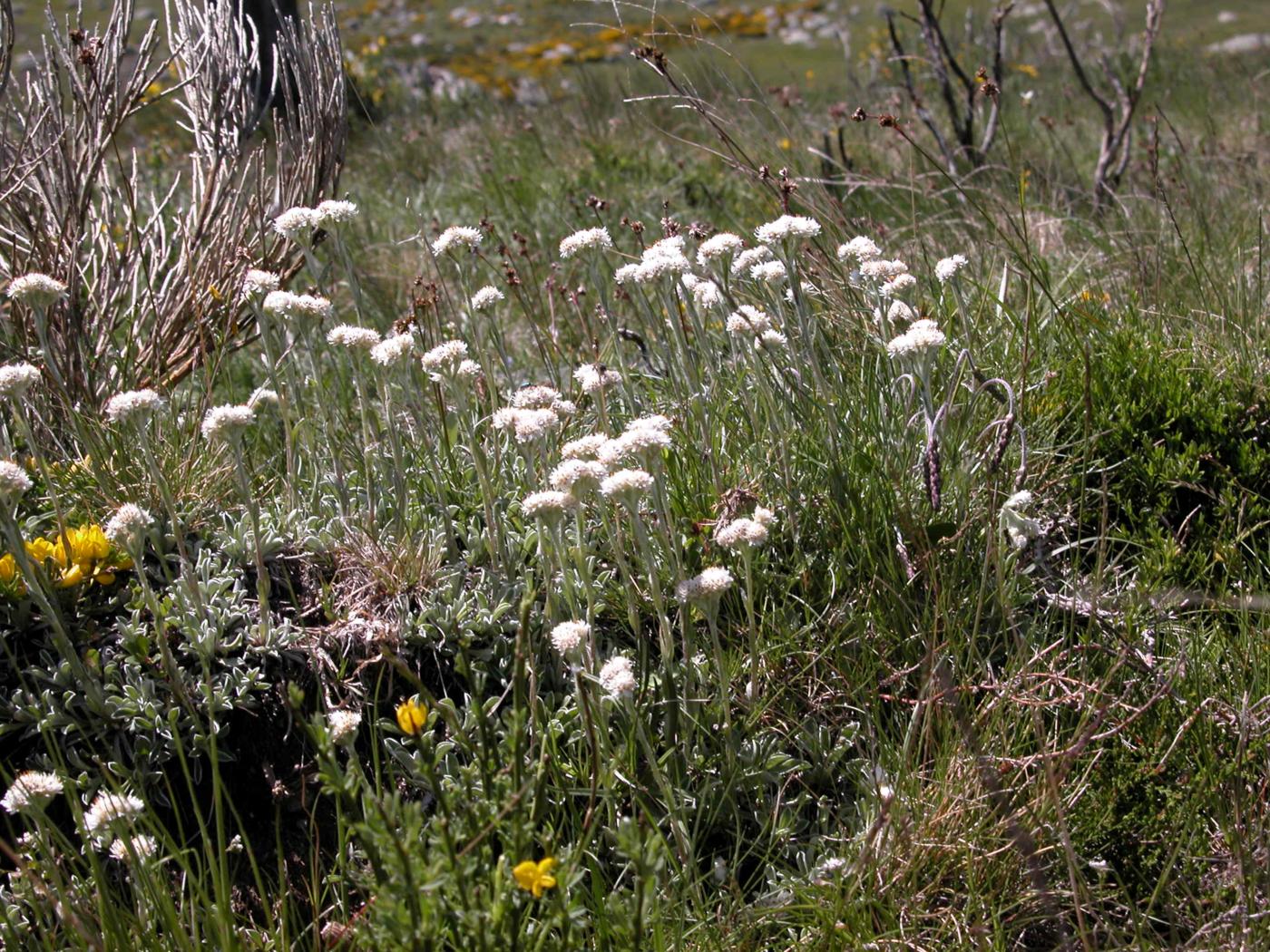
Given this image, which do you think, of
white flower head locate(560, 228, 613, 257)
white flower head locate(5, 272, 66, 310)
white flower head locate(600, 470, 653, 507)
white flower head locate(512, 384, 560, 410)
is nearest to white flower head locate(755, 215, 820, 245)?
white flower head locate(560, 228, 613, 257)

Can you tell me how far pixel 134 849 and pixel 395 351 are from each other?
1004mm

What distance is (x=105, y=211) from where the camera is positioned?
3.57 metres

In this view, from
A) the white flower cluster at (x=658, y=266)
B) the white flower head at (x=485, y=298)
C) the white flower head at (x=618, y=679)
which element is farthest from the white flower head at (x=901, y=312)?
the white flower head at (x=618, y=679)

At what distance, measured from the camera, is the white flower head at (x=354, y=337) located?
7.64 feet

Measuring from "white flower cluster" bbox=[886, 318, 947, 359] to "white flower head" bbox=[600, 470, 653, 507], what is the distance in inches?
25.6

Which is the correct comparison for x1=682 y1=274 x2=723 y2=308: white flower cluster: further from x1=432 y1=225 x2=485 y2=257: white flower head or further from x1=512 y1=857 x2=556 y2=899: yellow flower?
x1=512 y1=857 x2=556 y2=899: yellow flower

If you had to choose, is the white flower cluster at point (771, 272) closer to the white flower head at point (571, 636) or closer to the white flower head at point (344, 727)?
the white flower head at point (571, 636)

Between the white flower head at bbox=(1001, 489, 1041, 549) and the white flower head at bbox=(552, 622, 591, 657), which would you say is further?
the white flower head at bbox=(1001, 489, 1041, 549)

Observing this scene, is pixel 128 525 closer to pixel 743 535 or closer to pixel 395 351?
pixel 395 351

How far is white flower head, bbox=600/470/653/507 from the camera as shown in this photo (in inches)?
74.0

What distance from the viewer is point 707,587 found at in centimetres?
188

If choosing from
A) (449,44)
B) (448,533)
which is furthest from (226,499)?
(449,44)

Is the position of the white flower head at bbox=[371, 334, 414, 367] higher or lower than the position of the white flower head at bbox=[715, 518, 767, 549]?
higher

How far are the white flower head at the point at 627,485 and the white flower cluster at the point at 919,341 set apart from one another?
65cm
